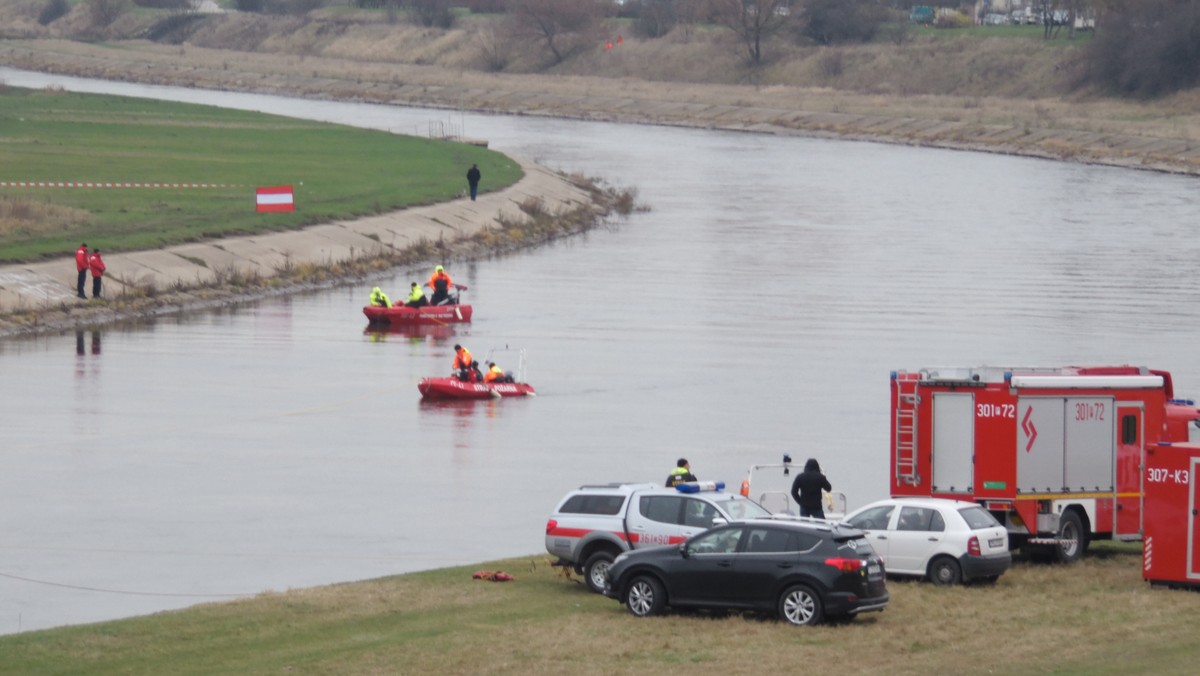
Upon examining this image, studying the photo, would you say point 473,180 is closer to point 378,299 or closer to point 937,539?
point 378,299

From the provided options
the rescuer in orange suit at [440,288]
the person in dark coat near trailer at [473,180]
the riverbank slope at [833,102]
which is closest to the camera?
the rescuer in orange suit at [440,288]

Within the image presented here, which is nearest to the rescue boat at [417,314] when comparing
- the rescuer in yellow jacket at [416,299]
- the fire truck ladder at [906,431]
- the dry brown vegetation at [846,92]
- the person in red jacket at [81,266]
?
the rescuer in yellow jacket at [416,299]

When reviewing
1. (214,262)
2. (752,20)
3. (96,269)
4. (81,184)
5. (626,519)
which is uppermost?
(752,20)

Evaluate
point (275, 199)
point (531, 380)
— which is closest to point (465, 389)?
point (531, 380)

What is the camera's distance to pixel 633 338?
184 feet

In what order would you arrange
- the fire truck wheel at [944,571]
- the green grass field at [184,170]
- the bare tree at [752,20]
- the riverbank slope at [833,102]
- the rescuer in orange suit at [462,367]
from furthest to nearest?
the bare tree at [752,20] → the riverbank slope at [833,102] → the green grass field at [184,170] → the rescuer in orange suit at [462,367] → the fire truck wheel at [944,571]

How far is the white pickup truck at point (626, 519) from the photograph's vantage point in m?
25.7

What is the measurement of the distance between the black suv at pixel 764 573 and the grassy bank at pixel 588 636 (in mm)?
270

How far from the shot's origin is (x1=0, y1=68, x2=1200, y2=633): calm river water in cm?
3044

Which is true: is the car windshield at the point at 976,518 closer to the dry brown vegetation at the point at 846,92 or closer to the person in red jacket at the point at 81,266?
the person in red jacket at the point at 81,266

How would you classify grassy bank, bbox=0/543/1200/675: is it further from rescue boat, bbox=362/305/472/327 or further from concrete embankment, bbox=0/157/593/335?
concrete embankment, bbox=0/157/593/335

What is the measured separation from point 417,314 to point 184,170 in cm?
3949

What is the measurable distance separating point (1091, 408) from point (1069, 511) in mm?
1613

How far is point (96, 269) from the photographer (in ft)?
193
